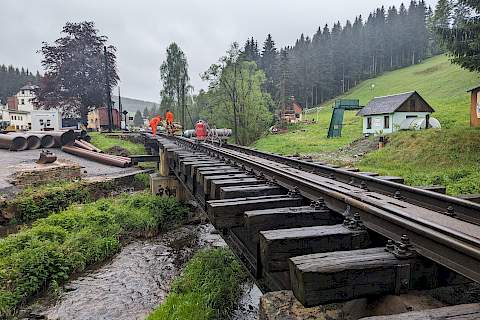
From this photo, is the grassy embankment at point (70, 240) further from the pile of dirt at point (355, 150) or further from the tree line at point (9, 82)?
the tree line at point (9, 82)

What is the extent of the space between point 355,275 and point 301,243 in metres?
0.52

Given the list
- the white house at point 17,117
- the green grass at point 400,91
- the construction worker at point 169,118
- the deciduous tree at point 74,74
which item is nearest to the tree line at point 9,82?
the white house at point 17,117

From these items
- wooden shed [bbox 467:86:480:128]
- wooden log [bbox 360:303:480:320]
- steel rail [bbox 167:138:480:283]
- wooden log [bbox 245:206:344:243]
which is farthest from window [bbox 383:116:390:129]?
wooden log [bbox 360:303:480:320]

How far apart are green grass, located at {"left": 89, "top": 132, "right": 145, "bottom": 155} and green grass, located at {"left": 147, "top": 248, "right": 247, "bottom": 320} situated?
1815 cm

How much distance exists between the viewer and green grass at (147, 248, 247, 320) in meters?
6.00

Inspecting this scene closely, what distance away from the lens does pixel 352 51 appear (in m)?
88.9

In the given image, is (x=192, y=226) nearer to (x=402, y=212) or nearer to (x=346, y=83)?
(x=402, y=212)

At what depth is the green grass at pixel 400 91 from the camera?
28977 millimetres

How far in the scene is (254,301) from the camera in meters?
6.84

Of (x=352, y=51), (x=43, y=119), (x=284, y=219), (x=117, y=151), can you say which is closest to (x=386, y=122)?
(x=117, y=151)

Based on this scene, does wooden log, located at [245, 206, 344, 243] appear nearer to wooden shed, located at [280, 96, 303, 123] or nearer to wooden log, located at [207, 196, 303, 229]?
wooden log, located at [207, 196, 303, 229]

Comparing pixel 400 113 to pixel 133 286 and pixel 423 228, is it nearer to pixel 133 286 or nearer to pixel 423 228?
pixel 133 286

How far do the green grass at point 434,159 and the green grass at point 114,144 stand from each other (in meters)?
16.1

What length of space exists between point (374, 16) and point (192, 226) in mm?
106592
